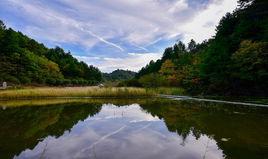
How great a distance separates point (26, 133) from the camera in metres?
9.92

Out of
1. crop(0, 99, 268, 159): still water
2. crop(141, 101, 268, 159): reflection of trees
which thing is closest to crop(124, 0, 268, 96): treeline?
crop(141, 101, 268, 159): reflection of trees

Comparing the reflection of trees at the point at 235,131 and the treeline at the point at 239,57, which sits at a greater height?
the treeline at the point at 239,57

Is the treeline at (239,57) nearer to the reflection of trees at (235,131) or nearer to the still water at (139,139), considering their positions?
the reflection of trees at (235,131)

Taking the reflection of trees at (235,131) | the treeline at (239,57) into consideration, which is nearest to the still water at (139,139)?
the reflection of trees at (235,131)

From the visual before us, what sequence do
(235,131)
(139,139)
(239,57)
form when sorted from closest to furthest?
1. (139,139)
2. (235,131)
3. (239,57)

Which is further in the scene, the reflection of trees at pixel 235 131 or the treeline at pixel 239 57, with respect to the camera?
the treeline at pixel 239 57

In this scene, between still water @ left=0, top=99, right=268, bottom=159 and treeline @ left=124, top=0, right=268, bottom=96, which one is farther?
treeline @ left=124, top=0, right=268, bottom=96

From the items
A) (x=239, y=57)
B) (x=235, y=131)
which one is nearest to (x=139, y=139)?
(x=235, y=131)

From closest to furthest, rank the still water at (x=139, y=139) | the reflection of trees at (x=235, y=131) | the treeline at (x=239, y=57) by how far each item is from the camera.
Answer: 1. the still water at (x=139, y=139)
2. the reflection of trees at (x=235, y=131)
3. the treeline at (x=239, y=57)

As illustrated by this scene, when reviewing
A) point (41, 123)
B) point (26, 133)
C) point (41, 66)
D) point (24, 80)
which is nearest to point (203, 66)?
point (41, 123)

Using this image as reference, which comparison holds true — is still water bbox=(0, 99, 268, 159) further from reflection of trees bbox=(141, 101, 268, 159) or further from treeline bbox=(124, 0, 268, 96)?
treeline bbox=(124, 0, 268, 96)

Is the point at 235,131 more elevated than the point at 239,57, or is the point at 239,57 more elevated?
the point at 239,57

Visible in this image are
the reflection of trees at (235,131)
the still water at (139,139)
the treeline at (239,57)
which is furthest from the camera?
the treeline at (239,57)

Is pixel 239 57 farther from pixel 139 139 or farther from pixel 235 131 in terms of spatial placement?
pixel 139 139
